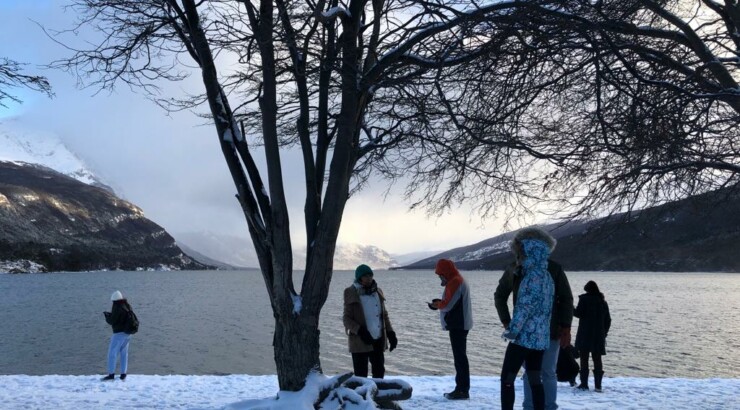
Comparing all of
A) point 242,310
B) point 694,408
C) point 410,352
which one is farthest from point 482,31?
point 242,310

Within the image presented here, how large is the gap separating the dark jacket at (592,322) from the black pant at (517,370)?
4721 mm

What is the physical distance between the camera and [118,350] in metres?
11.0

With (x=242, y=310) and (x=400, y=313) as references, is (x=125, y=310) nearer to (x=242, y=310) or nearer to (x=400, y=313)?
(x=400, y=313)

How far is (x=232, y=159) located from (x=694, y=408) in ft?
22.0

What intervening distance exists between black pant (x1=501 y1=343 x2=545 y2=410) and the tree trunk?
211 centimetres

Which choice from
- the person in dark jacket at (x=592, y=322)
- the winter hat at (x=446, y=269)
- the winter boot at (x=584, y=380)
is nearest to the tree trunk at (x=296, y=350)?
the winter hat at (x=446, y=269)

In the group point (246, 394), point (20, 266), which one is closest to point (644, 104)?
point (246, 394)

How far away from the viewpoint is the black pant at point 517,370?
517 centimetres

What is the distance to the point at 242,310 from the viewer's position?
46.5 m

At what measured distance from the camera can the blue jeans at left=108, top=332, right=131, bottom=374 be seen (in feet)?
34.6

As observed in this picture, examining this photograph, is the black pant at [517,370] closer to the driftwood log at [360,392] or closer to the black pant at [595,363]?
the driftwood log at [360,392]

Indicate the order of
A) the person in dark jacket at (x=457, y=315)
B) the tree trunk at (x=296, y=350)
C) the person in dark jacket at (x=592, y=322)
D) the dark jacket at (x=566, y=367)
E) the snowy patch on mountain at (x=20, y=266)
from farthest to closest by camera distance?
1. the snowy patch on mountain at (x=20, y=266)
2. the person in dark jacket at (x=592, y=322)
3. the dark jacket at (x=566, y=367)
4. the person in dark jacket at (x=457, y=315)
5. the tree trunk at (x=296, y=350)

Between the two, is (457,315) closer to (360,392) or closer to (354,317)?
(354,317)

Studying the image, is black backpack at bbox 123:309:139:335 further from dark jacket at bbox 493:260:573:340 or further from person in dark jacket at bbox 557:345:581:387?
dark jacket at bbox 493:260:573:340
